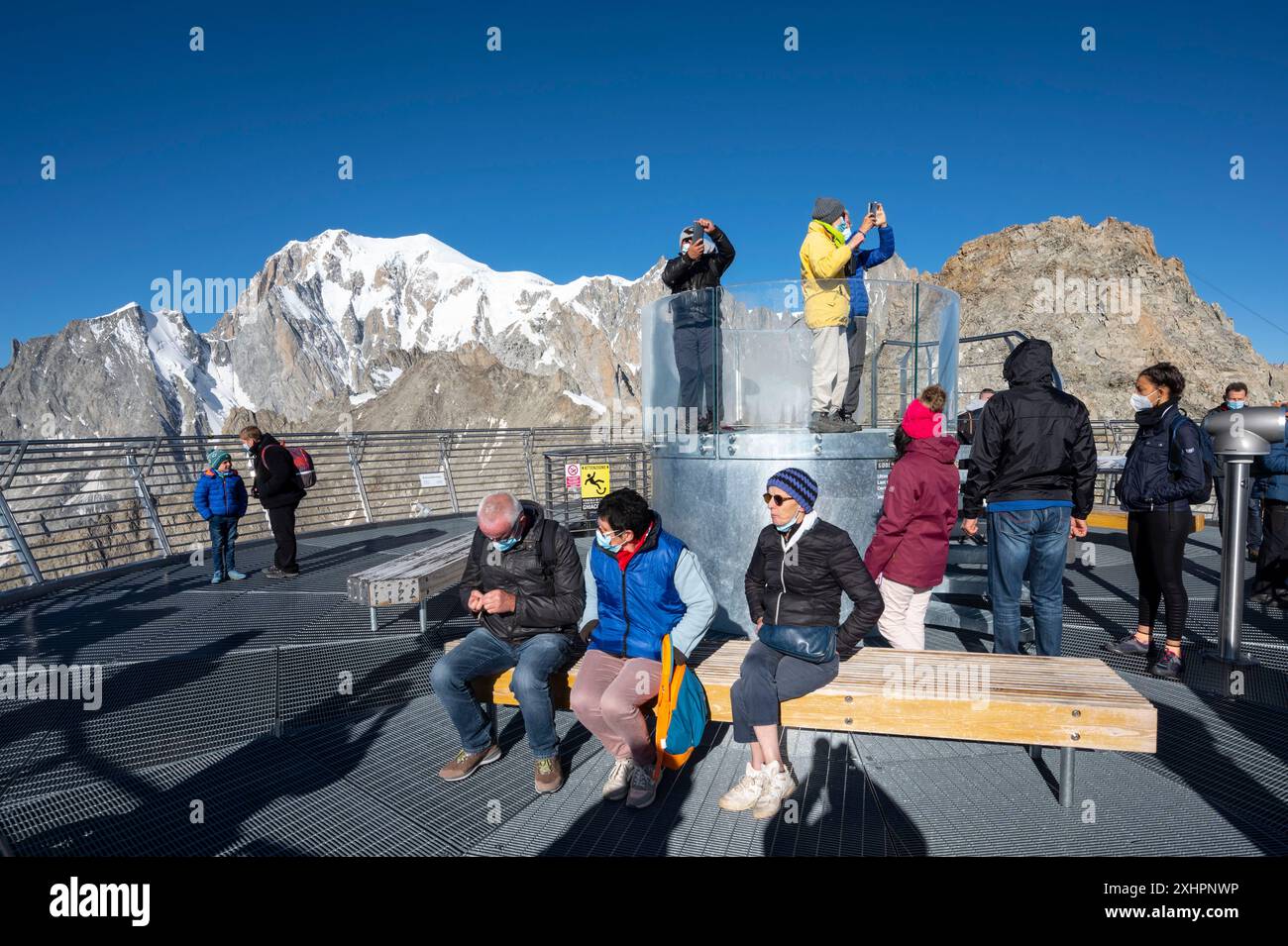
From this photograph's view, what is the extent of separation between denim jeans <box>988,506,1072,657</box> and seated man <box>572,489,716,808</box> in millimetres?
1845

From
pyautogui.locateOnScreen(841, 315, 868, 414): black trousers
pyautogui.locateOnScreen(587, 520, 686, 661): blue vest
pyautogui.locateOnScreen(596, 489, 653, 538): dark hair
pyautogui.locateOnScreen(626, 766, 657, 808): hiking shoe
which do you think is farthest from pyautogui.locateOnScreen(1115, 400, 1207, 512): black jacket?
pyautogui.locateOnScreen(626, 766, 657, 808): hiking shoe

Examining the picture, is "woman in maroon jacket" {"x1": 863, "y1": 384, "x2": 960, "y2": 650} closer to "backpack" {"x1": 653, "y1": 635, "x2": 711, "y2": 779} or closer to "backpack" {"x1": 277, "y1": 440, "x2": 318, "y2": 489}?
"backpack" {"x1": 653, "y1": 635, "x2": 711, "y2": 779}

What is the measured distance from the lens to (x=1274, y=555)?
6199 millimetres

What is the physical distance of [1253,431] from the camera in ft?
14.4

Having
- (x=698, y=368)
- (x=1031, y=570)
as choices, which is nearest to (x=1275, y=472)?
(x=1031, y=570)

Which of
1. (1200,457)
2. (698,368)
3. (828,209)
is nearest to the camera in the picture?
(1200,457)

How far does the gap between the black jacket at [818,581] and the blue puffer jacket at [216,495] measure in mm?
6348

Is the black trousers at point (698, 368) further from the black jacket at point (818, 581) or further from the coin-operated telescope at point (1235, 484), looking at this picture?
the coin-operated telescope at point (1235, 484)

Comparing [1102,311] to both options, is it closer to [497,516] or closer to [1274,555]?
[1274,555]

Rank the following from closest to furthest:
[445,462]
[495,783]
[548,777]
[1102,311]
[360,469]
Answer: [548,777] → [495,783] → [360,469] → [445,462] → [1102,311]

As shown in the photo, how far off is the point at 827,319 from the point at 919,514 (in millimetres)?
1641

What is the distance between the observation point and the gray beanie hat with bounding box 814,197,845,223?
4.86m

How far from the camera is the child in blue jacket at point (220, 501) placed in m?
7.53
